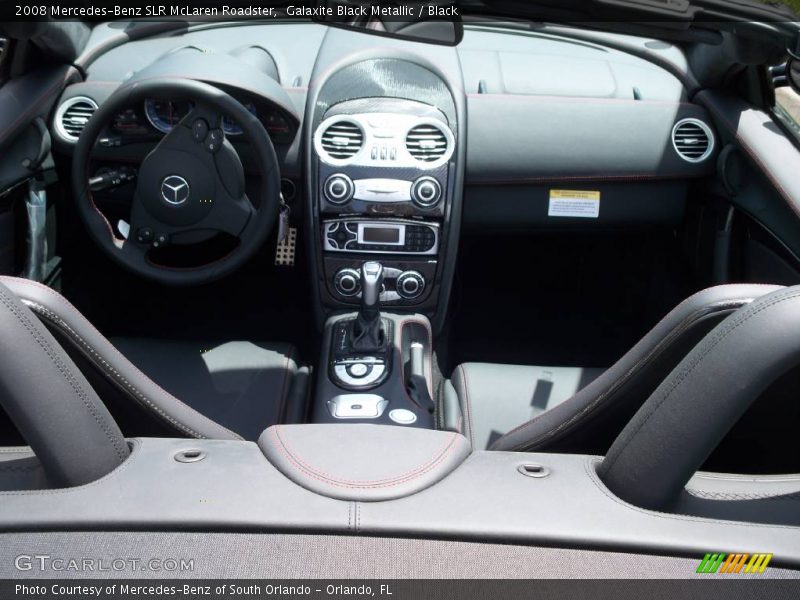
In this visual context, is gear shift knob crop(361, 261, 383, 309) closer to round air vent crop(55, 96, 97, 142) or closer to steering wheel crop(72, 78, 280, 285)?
steering wheel crop(72, 78, 280, 285)

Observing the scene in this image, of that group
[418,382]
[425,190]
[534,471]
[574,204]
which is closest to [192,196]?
[425,190]

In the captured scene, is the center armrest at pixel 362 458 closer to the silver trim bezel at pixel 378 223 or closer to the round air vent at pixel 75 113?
the silver trim bezel at pixel 378 223

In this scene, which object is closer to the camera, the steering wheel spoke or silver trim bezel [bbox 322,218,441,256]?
the steering wheel spoke

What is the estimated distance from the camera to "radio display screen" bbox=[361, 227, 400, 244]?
249 centimetres

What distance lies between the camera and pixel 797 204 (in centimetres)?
209

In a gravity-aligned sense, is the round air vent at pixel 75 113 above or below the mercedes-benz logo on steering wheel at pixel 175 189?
above

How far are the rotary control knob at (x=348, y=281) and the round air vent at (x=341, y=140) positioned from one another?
1.25ft

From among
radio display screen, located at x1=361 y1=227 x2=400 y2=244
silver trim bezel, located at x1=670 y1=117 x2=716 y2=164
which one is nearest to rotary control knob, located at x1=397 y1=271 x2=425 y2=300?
radio display screen, located at x1=361 y1=227 x2=400 y2=244

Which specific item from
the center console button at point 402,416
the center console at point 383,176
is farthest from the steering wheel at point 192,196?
the center console button at point 402,416

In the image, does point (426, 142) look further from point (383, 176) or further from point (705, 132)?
point (705, 132)

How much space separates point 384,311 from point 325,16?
3.35 feet

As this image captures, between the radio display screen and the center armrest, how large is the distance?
1375 mm

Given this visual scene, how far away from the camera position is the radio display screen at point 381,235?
8.16 ft

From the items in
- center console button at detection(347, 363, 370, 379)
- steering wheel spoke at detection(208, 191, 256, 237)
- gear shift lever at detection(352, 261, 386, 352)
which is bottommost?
center console button at detection(347, 363, 370, 379)
